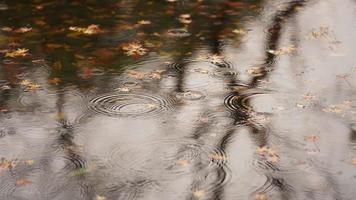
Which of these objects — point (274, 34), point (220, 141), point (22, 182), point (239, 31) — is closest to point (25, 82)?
point (22, 182)

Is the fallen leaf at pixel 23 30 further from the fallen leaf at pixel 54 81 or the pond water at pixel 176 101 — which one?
the fallen leaf at pixel 54 81

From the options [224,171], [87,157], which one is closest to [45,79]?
[87,157]

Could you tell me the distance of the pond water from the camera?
17.2 ft

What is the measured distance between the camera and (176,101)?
6.70 m

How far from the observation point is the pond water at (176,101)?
5.25m

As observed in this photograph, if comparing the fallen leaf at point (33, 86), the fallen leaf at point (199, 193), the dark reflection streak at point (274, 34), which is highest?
the fallen leaf at point (199, 193)

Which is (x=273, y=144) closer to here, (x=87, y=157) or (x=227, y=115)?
(x=227, y=115)

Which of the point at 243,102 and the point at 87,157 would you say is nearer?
the point at 87,157

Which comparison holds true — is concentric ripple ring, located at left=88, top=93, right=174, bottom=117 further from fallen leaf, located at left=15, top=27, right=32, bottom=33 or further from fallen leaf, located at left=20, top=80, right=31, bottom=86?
fallen leaf, located at left=15, top=27, right=32, bottom=33

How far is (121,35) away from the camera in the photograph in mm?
→ 8547

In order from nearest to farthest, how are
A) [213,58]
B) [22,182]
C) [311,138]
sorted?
[22,182]
[311,138]
[213,58]

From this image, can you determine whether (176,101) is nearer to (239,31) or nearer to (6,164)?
(6,164)

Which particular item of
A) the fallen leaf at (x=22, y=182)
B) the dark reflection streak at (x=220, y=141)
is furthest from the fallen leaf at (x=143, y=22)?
the fallen leaf at (x=22, y=182)

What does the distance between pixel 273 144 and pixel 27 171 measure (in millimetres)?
2373
